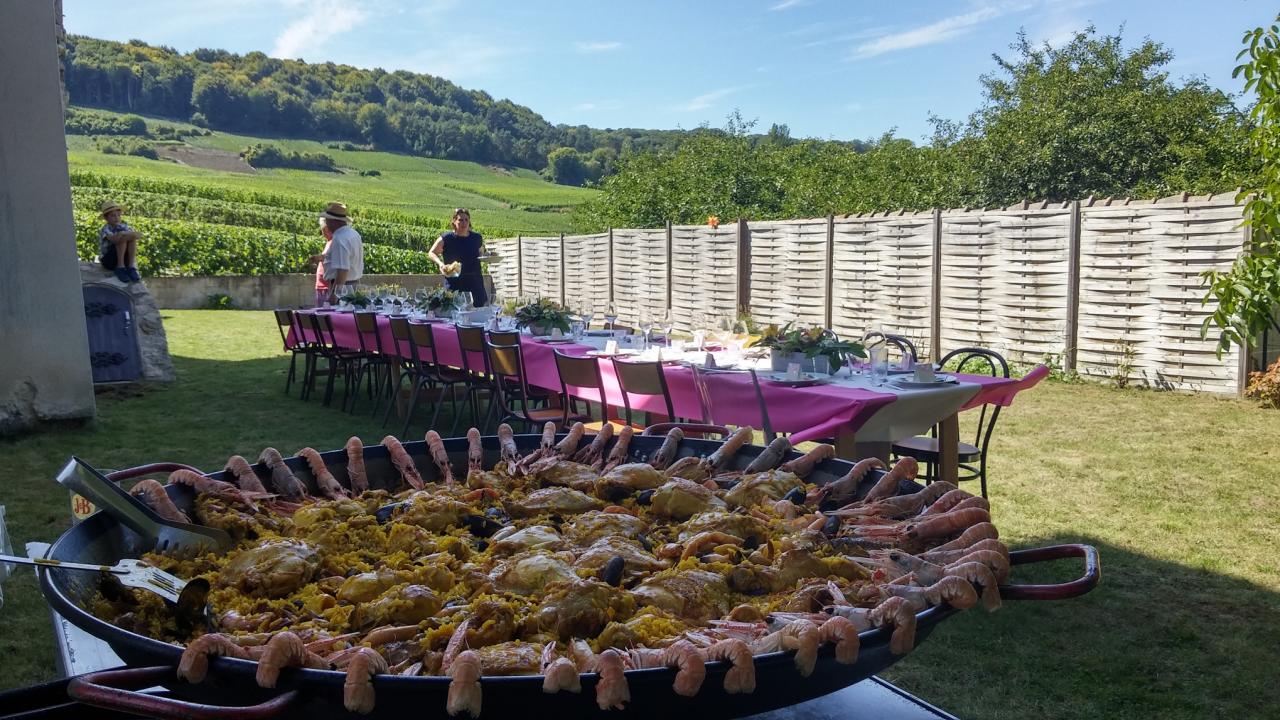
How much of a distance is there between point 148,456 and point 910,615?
651cm

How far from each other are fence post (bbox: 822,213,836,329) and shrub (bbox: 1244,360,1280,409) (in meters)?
5.01

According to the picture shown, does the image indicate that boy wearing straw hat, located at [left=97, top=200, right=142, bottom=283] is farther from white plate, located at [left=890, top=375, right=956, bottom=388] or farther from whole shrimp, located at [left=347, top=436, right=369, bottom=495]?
whole shrimp, located at [left=347, top=436, right=369, bottom=495]

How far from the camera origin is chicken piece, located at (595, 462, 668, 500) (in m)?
2.03

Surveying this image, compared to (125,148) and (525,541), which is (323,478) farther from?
(125,148)

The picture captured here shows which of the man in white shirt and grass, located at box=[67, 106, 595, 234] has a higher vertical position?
grass, located at box=[67, 106, 595, 234]

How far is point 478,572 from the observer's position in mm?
1516

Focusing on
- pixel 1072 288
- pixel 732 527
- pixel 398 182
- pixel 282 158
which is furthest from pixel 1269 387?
pixel 282 158

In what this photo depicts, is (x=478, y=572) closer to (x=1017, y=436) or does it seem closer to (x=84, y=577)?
(x=84, y=577)

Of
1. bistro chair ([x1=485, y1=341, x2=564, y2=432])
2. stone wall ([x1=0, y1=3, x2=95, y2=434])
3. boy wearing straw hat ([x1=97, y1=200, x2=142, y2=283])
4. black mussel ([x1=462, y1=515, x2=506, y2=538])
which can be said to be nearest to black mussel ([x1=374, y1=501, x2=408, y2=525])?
black mussel ([x1=462, y1=515, x2=506, y2=538])

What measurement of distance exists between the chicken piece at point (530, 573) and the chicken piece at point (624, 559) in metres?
0.04

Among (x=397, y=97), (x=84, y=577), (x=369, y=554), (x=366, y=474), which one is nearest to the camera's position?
(x=84, y=577)

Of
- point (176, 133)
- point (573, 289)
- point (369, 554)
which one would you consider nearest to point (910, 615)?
point (369, 554)

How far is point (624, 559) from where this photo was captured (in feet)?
5.08

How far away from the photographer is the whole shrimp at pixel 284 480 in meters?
2.00
